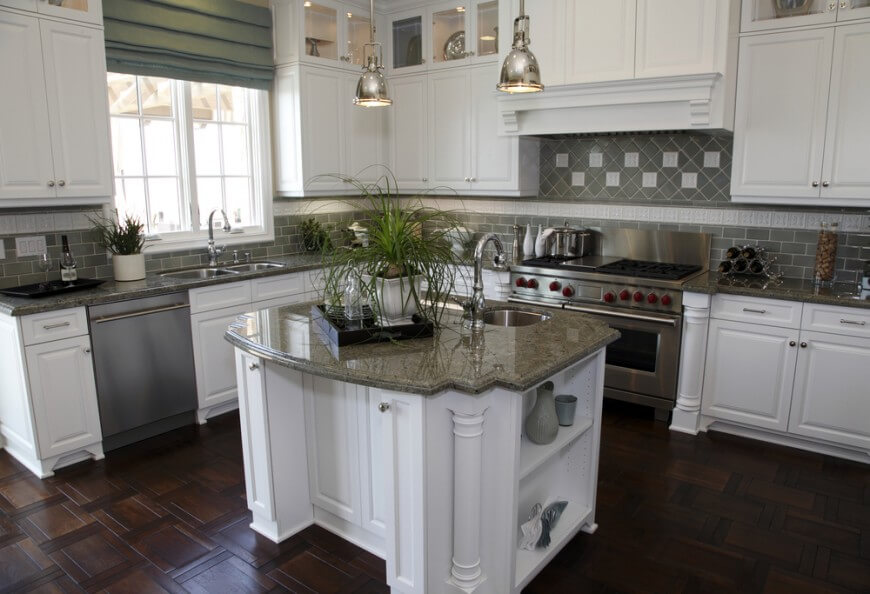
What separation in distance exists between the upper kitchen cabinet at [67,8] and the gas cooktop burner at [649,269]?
3293mm

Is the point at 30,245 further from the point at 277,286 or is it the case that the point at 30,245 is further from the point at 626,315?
the point at 626,315

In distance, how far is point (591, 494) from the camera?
2777 mm

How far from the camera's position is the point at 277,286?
14.5ft

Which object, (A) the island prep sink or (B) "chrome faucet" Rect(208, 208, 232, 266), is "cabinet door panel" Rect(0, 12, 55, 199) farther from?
(A) the island prep sink

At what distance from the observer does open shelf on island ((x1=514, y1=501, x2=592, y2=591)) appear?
2.38m

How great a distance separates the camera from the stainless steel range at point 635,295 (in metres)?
3.89

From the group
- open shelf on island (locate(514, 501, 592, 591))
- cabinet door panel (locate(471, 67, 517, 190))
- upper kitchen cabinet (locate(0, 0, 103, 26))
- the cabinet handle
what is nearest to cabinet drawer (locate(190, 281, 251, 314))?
upper kitchen cabinet (locate(0, 0, 103, 26))

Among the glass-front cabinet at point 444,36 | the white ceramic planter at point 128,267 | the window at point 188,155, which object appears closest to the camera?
A: the white ceramic planter at point 128,267

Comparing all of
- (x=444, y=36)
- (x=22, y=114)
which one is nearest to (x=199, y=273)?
(x=22, y=114)

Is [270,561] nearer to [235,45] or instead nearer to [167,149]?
[167,149]

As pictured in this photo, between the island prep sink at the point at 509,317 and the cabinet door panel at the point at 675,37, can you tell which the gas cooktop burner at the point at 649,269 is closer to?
the cabinet door panel at the point at 675,37

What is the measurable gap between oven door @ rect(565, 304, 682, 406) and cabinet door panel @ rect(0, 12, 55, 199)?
325 centimetres

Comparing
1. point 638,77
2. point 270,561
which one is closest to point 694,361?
point 638,77

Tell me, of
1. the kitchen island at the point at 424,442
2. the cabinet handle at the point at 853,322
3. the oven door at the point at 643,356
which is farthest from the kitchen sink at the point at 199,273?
the cabinet handle at the point at 853,322
